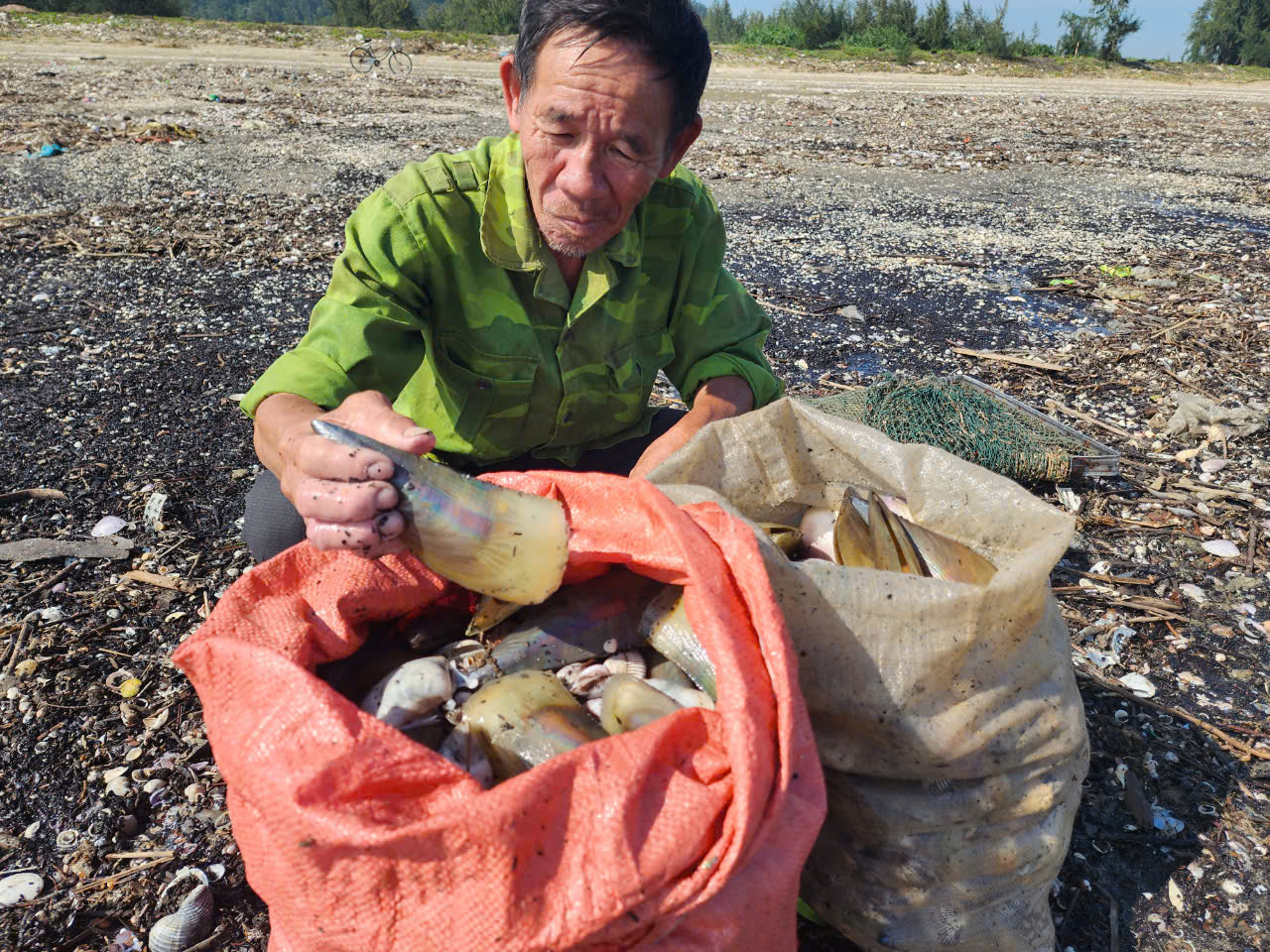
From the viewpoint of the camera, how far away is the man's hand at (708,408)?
7.77 feet

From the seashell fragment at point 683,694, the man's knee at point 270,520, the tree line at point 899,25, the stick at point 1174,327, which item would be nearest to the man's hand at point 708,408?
the seashell fragment at point 683,694

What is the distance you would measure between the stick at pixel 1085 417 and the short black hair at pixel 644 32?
10.0 feet

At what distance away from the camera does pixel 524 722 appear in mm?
1533

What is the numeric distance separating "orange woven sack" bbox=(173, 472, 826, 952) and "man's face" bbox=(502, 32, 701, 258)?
3.22ft

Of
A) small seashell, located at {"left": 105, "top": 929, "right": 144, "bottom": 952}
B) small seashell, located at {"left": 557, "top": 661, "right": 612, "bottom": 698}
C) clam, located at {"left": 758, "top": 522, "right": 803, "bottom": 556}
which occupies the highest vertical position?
clam, located at {"left": 758, "top": 522, "right": 803, "bottom": 556}

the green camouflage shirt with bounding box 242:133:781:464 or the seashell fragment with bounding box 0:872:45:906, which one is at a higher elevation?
the green camouflage shirt with bounding box 242:133:781:464

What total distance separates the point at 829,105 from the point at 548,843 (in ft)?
46.0

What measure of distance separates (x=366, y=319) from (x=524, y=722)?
Result: 3.67ft

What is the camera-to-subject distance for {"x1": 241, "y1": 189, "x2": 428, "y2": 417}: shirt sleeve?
2.04m

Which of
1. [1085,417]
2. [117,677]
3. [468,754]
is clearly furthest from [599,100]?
[1085,417]

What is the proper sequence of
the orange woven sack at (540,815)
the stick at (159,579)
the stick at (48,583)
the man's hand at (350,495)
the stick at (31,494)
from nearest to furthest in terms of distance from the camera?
1. the orange woven sack at (540,815)
2. the man's hand at (350,495)
3. the stick at (48,583)
4. the stick at (159,579)
5. the stick at (31,494)

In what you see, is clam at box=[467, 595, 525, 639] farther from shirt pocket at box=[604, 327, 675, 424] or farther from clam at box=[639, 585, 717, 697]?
shirt pocket at box=[604, 327, 675, 424]

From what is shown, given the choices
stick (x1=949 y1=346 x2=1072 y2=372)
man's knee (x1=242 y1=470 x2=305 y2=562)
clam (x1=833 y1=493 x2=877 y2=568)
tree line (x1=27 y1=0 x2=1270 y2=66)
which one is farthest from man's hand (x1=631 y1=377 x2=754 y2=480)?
tree line (x1=27 y1=0 x2=1270 y2=66)

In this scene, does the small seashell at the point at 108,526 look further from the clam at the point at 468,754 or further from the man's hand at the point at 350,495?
the clam at the point at 468,754
